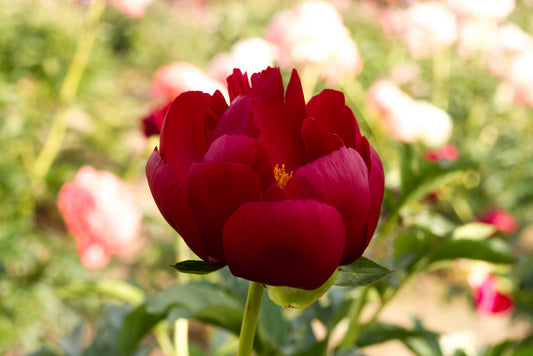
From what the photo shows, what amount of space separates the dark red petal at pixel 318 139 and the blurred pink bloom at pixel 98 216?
878 mm

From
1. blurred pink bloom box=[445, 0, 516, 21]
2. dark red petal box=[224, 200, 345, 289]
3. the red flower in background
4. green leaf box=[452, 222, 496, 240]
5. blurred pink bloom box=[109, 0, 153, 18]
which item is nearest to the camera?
dark red petal box=[224, 200, 345, 289]

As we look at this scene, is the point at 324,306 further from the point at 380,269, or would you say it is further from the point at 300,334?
the point at 380,269

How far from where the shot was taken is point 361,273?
10.1 inches

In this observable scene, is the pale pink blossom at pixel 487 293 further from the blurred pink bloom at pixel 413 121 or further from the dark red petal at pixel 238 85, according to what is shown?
the dark red petal at pixel 238 85

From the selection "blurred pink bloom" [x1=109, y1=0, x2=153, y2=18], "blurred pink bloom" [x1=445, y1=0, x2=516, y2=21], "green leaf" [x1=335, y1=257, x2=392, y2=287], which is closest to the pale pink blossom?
"green leaf" [x1=335, y1=257, x2=392, y2=287]

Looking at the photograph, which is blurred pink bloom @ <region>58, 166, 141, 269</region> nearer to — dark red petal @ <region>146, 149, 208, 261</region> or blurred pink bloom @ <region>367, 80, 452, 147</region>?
blurred pink bloom @ <region>367, 80, 452, 147</region>

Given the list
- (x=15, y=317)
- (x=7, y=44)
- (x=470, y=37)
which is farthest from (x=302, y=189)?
(x=7, y=44)

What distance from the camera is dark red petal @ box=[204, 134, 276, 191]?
0.75ft

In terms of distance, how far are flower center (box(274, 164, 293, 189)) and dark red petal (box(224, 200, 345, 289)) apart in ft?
0.14

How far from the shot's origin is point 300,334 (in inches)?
21.0

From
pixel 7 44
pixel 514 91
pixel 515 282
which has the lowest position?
pixel 515 282

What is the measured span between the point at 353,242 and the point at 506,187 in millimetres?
2246

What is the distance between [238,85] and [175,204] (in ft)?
0.22

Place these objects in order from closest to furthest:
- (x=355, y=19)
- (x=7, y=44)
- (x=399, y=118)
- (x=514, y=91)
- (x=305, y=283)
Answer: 1. (x=305, y=283)
2. (x=399, y=118)
3. (x=514, y=91)
4. (x=7, y=44)
5. (x=355, y=19)
